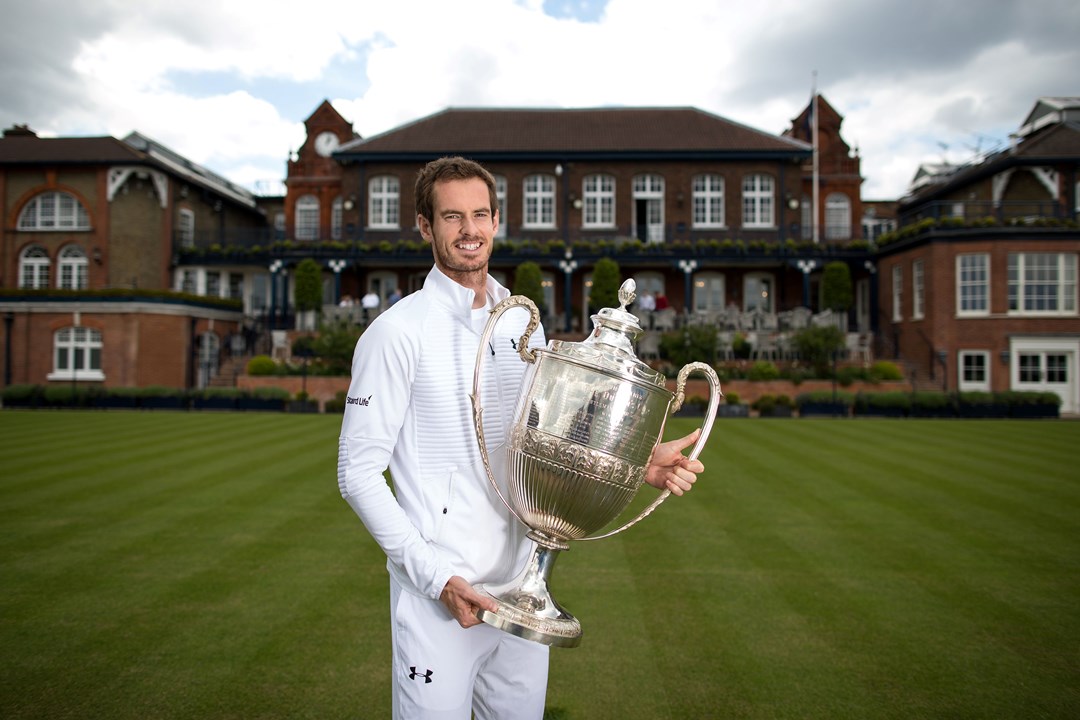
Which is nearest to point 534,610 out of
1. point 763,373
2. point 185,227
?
point 763,373

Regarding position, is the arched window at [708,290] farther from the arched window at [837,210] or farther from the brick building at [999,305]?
the brick building at [999,305]

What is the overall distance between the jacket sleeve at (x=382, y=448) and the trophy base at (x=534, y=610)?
0.19 metres

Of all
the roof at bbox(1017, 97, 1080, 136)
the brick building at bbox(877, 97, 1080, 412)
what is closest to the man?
the brick building at bbox(877, 97, 1080, 412)

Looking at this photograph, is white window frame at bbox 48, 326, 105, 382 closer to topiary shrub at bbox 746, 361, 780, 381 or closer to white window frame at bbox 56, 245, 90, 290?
white window frame at bbox 56, 245, 90, 290

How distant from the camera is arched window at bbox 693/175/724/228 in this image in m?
30.8

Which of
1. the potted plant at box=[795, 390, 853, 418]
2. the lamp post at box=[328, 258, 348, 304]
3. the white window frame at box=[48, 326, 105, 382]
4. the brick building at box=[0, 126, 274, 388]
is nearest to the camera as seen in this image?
the potted plant at box=[795, 390, 853, 418]

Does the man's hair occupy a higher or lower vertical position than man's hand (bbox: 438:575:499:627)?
higher

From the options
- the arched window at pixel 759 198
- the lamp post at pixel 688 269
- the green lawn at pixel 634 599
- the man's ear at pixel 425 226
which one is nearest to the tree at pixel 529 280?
the lamp post at pixel 688 269

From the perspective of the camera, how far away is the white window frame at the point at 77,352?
1001 inches

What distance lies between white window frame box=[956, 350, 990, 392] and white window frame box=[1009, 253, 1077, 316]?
1693 mm

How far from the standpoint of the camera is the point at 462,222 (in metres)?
2.20

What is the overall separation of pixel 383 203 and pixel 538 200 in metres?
6.75

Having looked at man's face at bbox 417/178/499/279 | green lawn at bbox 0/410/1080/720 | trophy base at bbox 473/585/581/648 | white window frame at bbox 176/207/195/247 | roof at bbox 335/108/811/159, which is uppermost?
roof at bbox 335/108/811/159

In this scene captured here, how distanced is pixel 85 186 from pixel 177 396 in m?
15.9
